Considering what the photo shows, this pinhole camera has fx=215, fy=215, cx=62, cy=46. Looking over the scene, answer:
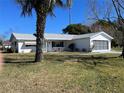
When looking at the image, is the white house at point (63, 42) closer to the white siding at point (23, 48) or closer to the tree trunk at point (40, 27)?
the white siding at point (23, 48)

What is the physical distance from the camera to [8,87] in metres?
8.95

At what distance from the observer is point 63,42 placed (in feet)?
142

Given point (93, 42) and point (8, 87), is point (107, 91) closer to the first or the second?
point (8, 87)

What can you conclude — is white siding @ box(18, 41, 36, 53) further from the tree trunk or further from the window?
the tree trunk

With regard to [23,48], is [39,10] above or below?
above

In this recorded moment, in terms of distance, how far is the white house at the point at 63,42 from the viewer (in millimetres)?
37856

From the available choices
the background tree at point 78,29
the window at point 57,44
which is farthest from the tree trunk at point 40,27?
the background tree at point 78,29

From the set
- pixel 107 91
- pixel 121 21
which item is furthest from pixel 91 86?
pixel 121 21

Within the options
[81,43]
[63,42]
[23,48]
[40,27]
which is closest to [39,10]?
[40,27]

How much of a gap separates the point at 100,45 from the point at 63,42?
7394mm

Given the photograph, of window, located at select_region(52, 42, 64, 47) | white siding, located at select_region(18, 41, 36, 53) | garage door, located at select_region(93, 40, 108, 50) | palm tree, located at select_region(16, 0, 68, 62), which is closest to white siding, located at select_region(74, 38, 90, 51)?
garage door, located at select_region(93, 40, 108, 50)

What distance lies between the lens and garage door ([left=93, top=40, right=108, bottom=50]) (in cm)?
3981

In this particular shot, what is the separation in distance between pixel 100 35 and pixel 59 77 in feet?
101

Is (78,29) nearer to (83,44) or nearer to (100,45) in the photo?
(100,45)
